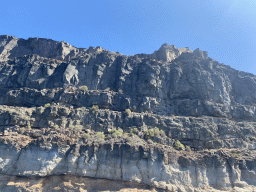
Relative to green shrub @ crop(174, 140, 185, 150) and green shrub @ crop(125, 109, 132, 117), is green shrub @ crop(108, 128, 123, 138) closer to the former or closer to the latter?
green shrub @ crop(125, 109, 132, 117)

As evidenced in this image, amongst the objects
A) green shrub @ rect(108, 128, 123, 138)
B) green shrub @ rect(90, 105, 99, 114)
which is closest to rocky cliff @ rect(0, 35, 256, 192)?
green shrub @ rect(108, 128, 123, 138)

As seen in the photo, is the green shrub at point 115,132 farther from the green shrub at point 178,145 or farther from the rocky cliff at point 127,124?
the green shrub at point 178,145

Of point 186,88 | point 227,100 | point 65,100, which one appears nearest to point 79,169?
point 65,100

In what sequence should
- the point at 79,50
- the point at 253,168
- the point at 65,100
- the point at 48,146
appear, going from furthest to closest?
the point at 79,50, the point at 65,100, the point at 253,168, the point at 48,146

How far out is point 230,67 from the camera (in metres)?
54.0

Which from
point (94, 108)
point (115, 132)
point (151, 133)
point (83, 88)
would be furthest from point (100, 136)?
point (83, 88)

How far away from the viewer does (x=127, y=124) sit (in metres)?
36.3

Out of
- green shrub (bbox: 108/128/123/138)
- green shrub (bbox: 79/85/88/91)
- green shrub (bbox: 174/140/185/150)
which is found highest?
green shrub (bbox: 79/85/88/91)

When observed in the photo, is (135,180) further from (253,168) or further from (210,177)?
(253,168)

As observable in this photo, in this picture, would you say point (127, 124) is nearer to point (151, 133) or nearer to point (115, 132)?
point (115, 132)

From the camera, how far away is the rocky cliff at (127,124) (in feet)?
83.1

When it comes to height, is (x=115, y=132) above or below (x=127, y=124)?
below

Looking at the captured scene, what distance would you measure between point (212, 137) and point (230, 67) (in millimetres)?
29797

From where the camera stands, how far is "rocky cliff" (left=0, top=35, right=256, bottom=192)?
25.3 meters
